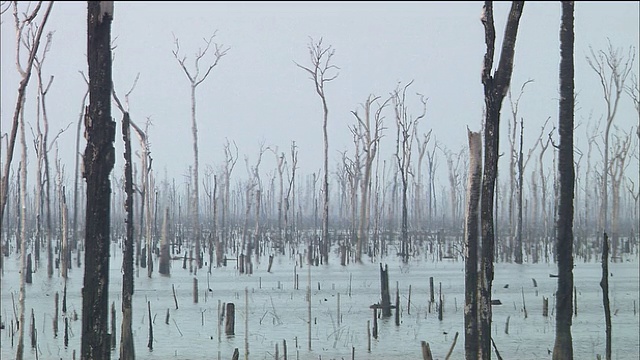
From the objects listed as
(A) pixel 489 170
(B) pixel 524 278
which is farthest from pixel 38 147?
(A) pixel 489 170

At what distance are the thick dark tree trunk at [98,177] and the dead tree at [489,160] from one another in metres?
3.55

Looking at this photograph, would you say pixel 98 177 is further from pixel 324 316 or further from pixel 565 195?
pixel 324 316

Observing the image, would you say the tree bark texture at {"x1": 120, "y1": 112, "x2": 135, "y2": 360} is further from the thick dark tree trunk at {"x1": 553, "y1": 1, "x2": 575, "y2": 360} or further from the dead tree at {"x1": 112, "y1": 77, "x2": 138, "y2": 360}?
the thick dark tree trunk at {"x1": 553, "y1": 1, "x2": 575, "y2": 360}

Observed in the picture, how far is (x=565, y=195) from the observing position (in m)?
8.98

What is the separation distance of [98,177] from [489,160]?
3.79 meters

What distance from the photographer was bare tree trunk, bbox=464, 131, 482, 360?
28.2 feet

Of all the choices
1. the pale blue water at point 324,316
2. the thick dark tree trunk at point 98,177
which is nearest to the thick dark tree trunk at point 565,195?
the pale blue water at point 324,316

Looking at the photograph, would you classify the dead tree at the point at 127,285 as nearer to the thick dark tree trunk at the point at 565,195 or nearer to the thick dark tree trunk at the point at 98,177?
the thick dark tree trunk at the point at 98,177

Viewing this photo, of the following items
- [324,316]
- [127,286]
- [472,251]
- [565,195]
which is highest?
[565,195]

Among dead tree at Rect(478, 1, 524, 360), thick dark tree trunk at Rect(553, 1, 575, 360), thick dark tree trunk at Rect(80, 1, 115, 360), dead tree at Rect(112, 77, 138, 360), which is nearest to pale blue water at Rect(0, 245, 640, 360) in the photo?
dead tree at Rect(112, 77, 138, 360)

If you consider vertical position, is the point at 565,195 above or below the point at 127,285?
above

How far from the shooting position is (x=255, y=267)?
88.2 ft

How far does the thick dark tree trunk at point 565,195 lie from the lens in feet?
28.1

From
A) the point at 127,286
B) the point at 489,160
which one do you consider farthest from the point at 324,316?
the point at 489,160
